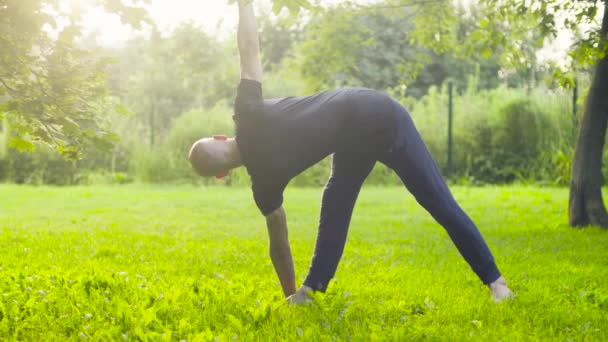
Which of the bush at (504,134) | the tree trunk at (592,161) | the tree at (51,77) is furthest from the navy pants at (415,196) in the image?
the bush at (504,134)

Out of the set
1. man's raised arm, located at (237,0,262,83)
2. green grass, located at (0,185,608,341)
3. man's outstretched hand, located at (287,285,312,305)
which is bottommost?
green grass, located at (0,185,608,341)

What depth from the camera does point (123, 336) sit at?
10.7ft

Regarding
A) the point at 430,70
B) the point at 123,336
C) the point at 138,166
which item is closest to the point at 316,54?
the point at 123,336

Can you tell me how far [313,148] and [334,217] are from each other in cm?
64

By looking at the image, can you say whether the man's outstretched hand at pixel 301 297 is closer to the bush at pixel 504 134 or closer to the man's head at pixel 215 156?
the man's head at pixel 215 156

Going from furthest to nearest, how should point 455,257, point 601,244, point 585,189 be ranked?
1. point 585,189
2. point 601,244
3. point 455,257

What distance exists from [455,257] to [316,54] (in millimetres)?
5096

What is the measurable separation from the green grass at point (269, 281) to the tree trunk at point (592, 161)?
1.11 feet

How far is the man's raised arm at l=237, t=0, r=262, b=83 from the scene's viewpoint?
3.57 meters

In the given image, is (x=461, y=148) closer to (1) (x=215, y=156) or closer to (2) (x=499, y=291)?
(2) (x=499, y=291)

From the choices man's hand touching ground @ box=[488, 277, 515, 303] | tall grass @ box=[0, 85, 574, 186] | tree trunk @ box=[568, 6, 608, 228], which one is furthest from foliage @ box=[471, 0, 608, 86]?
tall grass @ box=[0, 85, 574, 186]

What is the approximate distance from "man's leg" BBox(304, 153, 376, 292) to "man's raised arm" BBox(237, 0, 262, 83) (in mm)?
813

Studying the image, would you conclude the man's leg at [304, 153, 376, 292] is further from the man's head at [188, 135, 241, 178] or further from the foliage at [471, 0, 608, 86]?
the foliage at [471, 0, 608, 86]

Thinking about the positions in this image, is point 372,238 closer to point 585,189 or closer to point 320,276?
point 585,189
